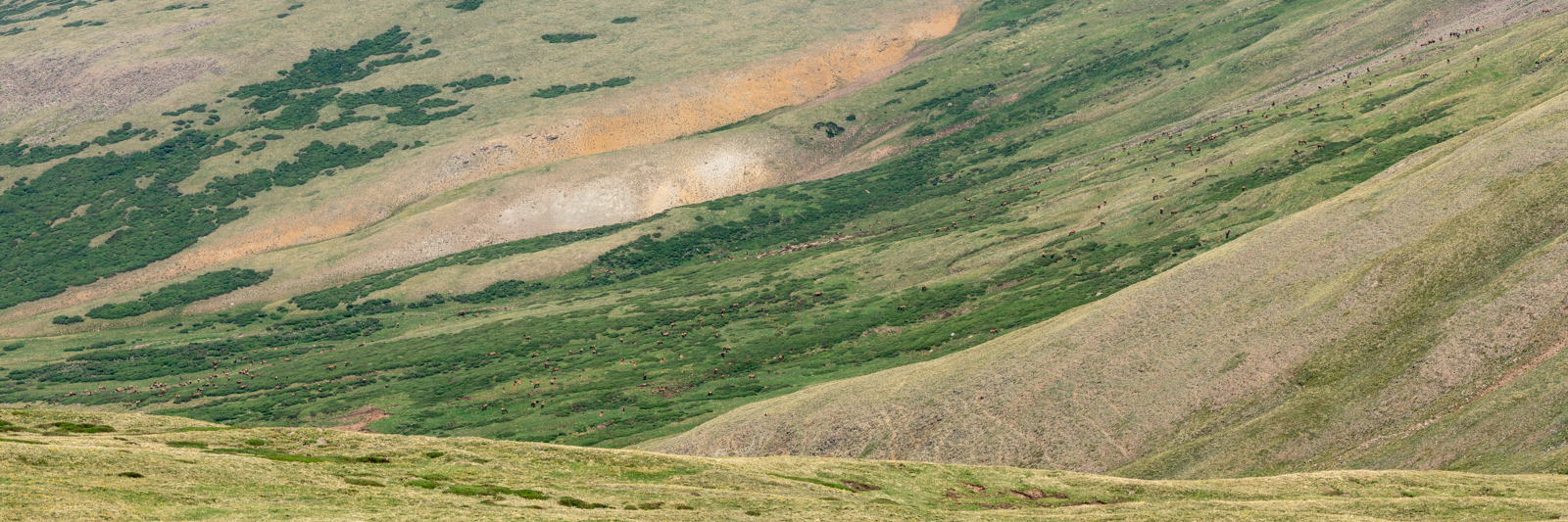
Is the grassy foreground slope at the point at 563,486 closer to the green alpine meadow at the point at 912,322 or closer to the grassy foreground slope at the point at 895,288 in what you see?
the green alpine meadow at the point at 912,322

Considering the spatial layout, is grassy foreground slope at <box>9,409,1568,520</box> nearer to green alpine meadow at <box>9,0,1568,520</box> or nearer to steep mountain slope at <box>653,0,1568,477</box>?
green alpine meadow at <box>9,0,1568,520</box>

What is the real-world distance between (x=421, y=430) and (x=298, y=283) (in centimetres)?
7225

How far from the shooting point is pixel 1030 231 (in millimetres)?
142875

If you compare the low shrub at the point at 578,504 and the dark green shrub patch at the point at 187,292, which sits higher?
the low shrub at the point at 578,504

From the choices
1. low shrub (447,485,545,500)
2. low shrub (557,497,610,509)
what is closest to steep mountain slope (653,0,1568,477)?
low shrub (557,497,610,509)

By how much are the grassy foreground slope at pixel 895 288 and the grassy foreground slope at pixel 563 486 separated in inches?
705

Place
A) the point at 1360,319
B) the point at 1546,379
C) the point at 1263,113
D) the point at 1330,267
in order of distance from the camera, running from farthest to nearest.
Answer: the point at 1263,113 → the point at 1330,267 → the point at 1360,319 → the point at 1546,379

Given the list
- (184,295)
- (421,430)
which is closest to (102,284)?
(184,295)

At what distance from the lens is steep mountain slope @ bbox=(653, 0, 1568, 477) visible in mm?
67500

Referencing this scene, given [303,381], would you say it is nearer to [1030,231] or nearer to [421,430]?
[421,430]

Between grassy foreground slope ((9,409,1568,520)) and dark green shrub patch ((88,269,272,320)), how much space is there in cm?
12760

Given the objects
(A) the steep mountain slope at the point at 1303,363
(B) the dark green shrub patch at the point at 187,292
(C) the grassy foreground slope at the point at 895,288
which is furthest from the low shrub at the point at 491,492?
(B) the dark green shrub patch at the point at 187,292

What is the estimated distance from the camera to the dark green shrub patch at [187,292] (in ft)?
552

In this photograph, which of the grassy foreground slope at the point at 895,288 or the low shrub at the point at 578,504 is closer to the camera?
the low shrub at the point at 578,504
